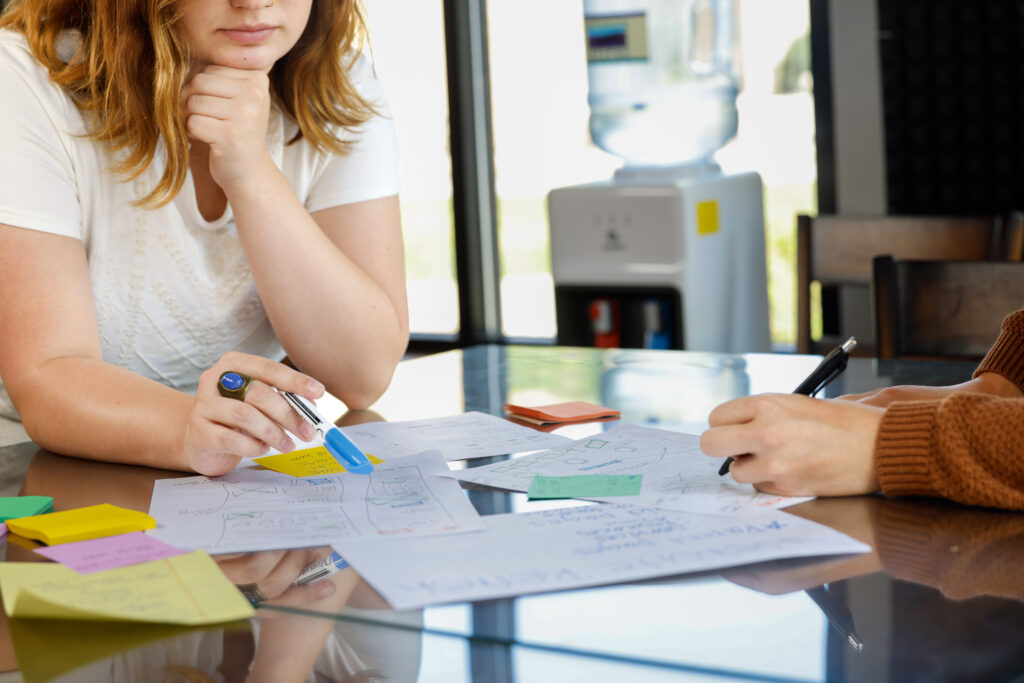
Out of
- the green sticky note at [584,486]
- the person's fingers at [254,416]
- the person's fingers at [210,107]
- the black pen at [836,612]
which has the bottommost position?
the black pen at [836,612]

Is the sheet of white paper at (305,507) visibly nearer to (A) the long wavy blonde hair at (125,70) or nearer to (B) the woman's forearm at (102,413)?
(B) the woman's forearm at (102,413)

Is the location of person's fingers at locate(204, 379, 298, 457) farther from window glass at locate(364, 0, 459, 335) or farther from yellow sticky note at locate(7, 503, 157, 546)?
window glass at locate(364, 0, 459, 335)

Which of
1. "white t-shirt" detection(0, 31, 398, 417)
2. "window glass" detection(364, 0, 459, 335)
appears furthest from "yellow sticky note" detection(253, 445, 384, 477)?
"window glass" detection(364, 0, 459, 335)

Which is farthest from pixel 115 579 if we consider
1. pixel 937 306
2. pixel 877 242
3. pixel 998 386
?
pixel 877 242

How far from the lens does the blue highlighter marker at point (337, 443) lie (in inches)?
36.8

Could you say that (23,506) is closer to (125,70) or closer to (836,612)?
(125,70)

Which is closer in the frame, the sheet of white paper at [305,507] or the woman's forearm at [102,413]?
the sheet of white paper at [305,507]

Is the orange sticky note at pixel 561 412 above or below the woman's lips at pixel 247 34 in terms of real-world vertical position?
below

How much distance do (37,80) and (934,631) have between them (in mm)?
1056

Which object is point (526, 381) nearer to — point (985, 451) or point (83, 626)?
point (985, 451)

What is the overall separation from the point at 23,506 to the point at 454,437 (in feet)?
1.28

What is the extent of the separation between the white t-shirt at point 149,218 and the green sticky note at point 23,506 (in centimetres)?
34

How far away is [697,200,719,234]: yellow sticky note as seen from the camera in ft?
9.47

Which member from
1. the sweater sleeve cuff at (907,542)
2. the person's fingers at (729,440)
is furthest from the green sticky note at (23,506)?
the sweater sleeve cuff at (907,542)
